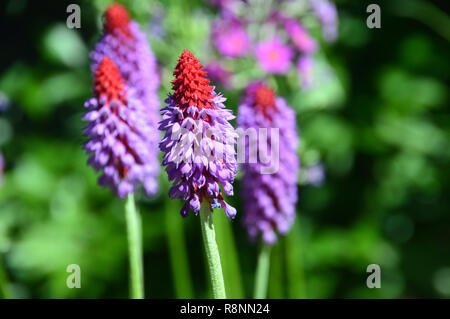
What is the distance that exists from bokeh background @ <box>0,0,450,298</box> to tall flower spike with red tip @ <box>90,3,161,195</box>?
1494 mm

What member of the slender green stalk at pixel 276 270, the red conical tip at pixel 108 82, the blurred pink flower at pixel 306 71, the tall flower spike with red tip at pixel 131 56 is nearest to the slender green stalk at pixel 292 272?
A: the slender green stalk at pixel 276 270

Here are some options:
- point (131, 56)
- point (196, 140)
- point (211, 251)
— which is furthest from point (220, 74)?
point (211, 251)

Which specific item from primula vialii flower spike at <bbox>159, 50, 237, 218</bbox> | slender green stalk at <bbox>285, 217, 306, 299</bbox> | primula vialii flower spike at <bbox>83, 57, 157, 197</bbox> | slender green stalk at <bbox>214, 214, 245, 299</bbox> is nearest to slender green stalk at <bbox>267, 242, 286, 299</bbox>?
slender green stalk at <bbox>285, 217, 306, 299</bbox>

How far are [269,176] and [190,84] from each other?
3.56 feet

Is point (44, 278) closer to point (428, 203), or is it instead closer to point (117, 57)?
point (117, 57)

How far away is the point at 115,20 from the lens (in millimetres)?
2504

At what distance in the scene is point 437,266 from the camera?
445cm

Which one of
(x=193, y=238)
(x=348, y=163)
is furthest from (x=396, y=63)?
A: (x=193, y=238)

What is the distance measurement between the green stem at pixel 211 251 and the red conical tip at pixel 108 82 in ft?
2.35

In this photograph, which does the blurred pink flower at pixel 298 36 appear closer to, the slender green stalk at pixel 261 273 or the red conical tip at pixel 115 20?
the red conical tip at pixel 115 20

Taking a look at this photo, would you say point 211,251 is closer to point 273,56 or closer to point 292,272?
point 292,272

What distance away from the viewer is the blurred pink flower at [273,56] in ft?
10.5

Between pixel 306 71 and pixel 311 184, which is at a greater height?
pixel 306 71

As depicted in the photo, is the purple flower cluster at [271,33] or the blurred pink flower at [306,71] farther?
the blurred pink flower at [306,71]
